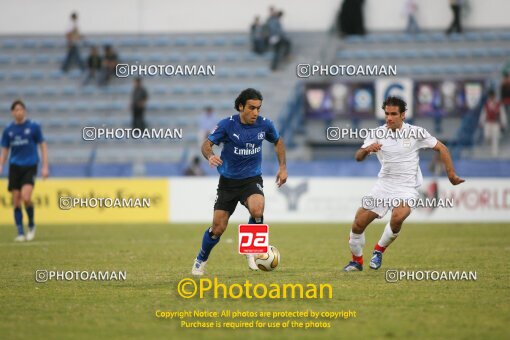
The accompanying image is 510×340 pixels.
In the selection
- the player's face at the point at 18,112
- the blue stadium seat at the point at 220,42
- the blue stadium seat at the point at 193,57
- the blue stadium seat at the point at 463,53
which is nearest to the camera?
the player's face at the point at 18,112

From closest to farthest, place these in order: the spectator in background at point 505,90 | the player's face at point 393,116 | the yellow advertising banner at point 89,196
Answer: the player's face at point 393,116
the yellow advertising banner at point 89,196
the spectator in background at point 505,90

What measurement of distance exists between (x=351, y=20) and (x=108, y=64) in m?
8.21

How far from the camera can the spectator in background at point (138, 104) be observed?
3053 centimetres

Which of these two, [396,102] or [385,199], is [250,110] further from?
[385,199]

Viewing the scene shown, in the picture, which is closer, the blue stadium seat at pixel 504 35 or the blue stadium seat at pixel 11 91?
the blue stadium seat at pixel 504 35

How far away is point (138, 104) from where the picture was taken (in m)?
30.6

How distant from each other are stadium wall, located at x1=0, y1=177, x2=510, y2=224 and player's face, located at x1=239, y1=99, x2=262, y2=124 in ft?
44.7

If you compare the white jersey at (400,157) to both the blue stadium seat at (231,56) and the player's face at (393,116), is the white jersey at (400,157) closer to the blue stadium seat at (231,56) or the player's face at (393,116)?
the player's face at (393,116)

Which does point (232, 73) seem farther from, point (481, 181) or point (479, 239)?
point (479, 239)

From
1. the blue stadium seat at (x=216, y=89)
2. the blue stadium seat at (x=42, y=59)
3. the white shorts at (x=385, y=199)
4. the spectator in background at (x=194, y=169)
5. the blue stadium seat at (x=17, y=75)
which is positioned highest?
the blue stadium seat at (x=42, y=59)

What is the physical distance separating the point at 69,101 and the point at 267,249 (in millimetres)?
23292

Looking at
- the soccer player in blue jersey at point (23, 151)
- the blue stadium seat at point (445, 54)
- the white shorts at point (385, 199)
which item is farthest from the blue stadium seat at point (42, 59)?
the white shorts at point (385, 199)

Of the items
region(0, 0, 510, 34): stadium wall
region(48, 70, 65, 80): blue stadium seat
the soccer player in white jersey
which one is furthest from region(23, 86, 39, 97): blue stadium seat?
the soccer player in white jersey

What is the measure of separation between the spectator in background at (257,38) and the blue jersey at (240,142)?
21.1 metres
